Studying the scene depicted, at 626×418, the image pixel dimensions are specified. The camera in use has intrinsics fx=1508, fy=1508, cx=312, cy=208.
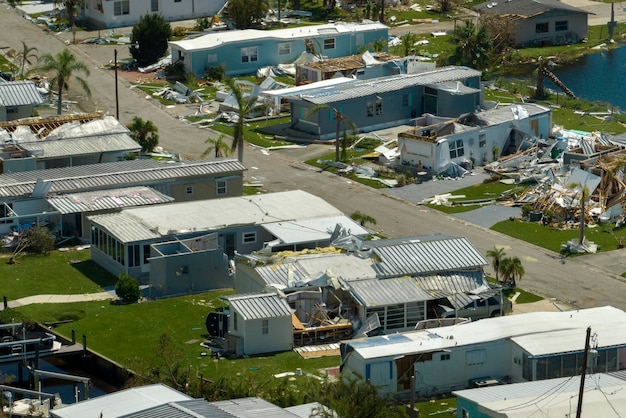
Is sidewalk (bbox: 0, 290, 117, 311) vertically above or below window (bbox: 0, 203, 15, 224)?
below

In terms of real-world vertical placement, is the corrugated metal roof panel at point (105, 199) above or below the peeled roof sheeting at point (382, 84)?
below

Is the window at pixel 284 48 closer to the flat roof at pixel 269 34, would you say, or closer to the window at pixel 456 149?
the flat roof at pixel 269 34

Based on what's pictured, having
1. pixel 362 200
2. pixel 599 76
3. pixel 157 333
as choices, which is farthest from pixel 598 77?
pixel 157 333

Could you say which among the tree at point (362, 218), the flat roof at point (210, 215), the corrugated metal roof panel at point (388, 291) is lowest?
the tree at point (362, 218)

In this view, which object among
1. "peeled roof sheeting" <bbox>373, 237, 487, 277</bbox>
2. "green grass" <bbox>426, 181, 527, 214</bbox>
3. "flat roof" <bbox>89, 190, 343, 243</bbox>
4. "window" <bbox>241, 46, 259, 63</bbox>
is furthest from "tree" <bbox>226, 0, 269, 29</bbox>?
"peeled roof sheeting" <bbox>373, 237, 487, 277</bbox>

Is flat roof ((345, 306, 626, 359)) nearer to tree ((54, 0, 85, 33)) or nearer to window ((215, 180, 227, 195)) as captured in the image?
Result: window ((215, 180, 227, 195))

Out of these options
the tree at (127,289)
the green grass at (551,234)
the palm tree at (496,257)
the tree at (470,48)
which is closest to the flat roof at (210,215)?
the tree at (127,289)

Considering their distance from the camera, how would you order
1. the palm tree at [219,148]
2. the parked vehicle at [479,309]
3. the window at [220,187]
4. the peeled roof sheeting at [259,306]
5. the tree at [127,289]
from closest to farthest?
the peeled roof sheeting at [259,306] → the parked vehicle at [479,309] → the tree at [127,289] → the window at [220,187] → the palm tree at [219,148]
